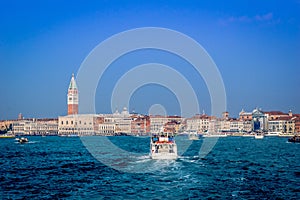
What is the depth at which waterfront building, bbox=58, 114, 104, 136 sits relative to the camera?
158500mm

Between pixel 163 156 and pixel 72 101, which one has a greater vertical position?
pixel 72 101

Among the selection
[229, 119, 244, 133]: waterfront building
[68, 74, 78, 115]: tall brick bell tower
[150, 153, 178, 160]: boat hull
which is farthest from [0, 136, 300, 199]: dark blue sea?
[68, 74, 78, 115]: tall brick bell tower

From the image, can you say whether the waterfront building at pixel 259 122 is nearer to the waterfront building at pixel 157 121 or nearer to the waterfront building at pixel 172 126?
the waterfront building at pixel 172 126

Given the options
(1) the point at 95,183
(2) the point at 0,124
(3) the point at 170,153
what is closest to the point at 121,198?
(1) the point at 95,183

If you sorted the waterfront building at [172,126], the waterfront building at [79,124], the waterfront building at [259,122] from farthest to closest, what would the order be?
the waterfront building at [79,124], the waterfront building at [259,122], the waterfront building at [172,126]

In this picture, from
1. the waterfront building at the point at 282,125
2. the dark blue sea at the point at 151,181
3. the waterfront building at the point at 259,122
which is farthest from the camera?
the waterfront building at the point at 259,122

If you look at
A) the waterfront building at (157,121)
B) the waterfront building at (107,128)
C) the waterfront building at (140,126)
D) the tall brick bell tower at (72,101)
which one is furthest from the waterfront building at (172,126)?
the tall brick bell tower at (72,101)

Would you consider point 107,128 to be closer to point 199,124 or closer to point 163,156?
point 199,124

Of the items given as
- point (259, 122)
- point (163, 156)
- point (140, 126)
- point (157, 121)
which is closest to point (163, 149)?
point (163, 156)

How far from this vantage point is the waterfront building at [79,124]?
158500 mm

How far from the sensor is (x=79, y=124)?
159375 millimetres

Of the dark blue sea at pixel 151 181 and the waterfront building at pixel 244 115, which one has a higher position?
the waterfront building at pixel 244 115

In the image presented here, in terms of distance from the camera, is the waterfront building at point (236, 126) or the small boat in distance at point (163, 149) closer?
the small boat in distance at point (163, 149)

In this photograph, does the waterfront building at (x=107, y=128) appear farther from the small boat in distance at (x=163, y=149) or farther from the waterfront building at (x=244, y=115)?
the small boat in distance at (x=163, y=149)
